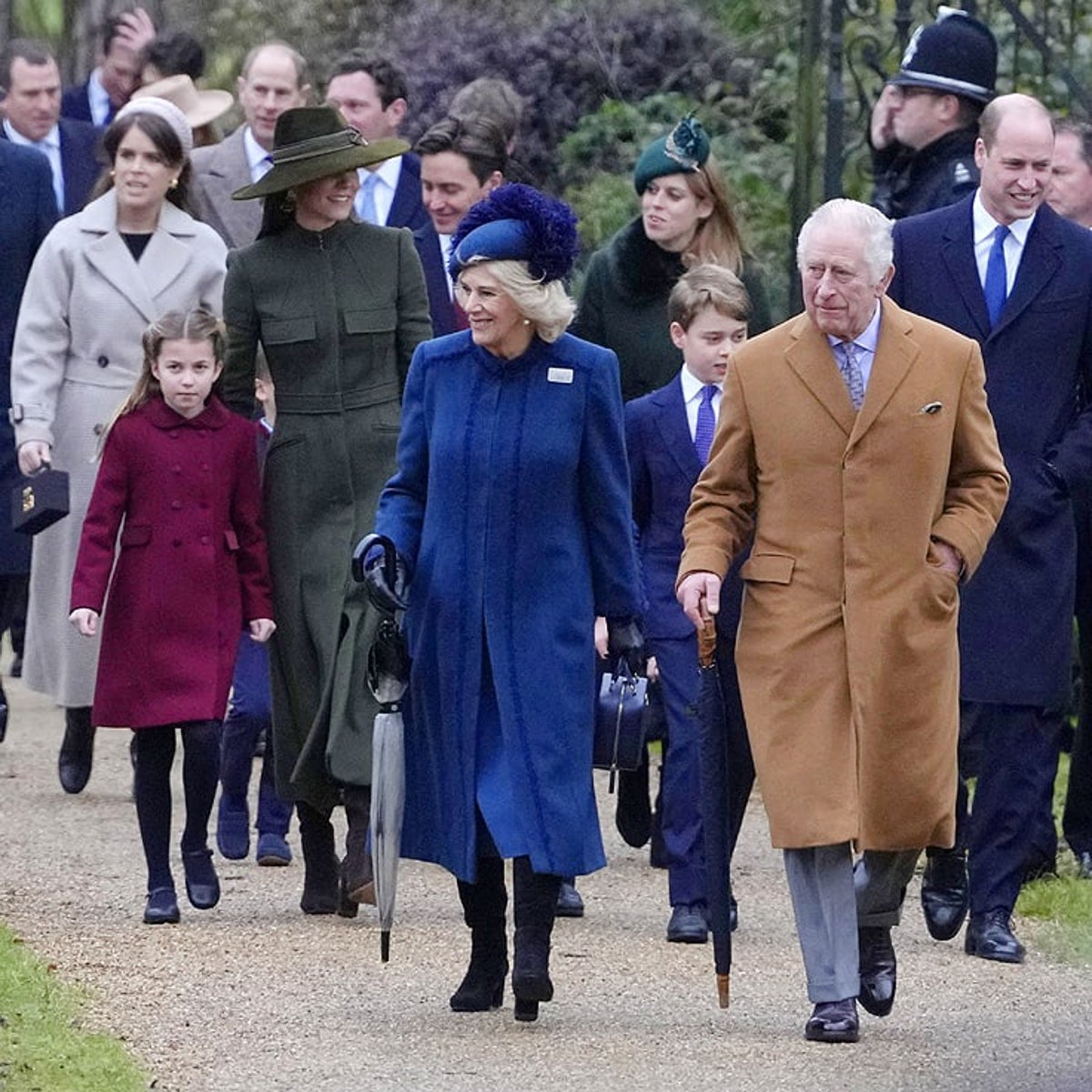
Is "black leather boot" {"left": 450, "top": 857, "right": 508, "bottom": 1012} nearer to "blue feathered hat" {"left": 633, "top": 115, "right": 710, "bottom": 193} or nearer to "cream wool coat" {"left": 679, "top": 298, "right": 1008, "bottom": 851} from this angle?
"cream wool coat" {"left": 679, "top": 298, "right": 1008, "bottom": 851}

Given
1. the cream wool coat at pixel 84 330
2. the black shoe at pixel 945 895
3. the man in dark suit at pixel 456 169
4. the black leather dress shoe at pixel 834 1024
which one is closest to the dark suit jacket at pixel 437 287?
the man in dark suit at pixel 456 169

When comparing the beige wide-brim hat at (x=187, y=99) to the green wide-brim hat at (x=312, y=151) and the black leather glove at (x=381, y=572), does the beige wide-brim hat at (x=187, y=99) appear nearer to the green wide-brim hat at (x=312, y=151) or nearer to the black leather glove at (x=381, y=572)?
the green wide-brim hat at (x=312, y=151)

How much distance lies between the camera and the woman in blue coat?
6.93 m

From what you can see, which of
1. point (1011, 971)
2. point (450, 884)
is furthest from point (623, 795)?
point (1011, 971)

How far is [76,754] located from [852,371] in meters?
4.13

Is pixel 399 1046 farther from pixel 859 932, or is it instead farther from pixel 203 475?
pixel 203 475

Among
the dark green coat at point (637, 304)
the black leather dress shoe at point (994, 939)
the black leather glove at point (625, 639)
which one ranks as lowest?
the black leather dress shoe at point (994, 939)

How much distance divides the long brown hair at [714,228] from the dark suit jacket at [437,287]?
0.83 m

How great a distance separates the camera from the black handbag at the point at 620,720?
24.2 ft

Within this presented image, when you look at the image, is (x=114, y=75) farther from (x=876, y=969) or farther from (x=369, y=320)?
(x=876, y=969)

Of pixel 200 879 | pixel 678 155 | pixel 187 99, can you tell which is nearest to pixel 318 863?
pixel 200 879

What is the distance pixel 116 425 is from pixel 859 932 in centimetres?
251

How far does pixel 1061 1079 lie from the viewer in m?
6.50

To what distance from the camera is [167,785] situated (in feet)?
26.9
